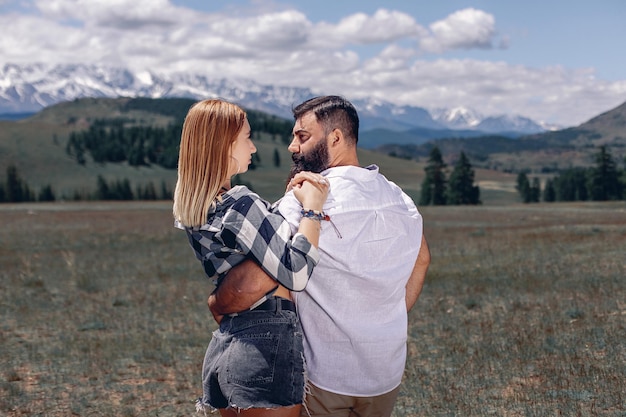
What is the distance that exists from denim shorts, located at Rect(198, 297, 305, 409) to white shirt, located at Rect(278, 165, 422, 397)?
0.12 meters

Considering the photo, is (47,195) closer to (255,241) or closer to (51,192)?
(51,192)

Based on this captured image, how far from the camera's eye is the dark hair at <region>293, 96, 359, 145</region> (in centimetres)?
352

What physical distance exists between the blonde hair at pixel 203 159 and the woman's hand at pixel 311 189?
0.38 metres

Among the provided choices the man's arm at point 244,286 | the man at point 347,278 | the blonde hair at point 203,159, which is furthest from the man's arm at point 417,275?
the blonde hair at point 203,159

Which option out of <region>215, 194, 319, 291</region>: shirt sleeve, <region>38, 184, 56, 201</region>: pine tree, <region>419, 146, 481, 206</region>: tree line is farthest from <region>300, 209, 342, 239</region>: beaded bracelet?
<region>38, 184, 56, 201</region>: pine tree

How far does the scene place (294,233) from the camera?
11.1 ft

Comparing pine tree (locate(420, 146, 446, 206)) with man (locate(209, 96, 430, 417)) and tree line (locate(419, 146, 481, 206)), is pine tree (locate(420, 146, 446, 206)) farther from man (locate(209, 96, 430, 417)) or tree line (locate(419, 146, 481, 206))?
man (locate(209, 96, 430, 417))

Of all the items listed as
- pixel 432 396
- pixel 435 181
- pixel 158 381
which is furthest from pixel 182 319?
pixel 435 181

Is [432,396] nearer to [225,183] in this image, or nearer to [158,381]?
[158,381]

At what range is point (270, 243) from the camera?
3244mm

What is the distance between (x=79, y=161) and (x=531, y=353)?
7402 inches

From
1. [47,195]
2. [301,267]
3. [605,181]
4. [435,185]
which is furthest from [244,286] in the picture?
[47,195]

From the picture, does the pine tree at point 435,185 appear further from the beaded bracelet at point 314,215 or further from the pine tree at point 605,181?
the beaded bracelet at point 314,215

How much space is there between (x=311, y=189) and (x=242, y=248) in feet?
1.46
